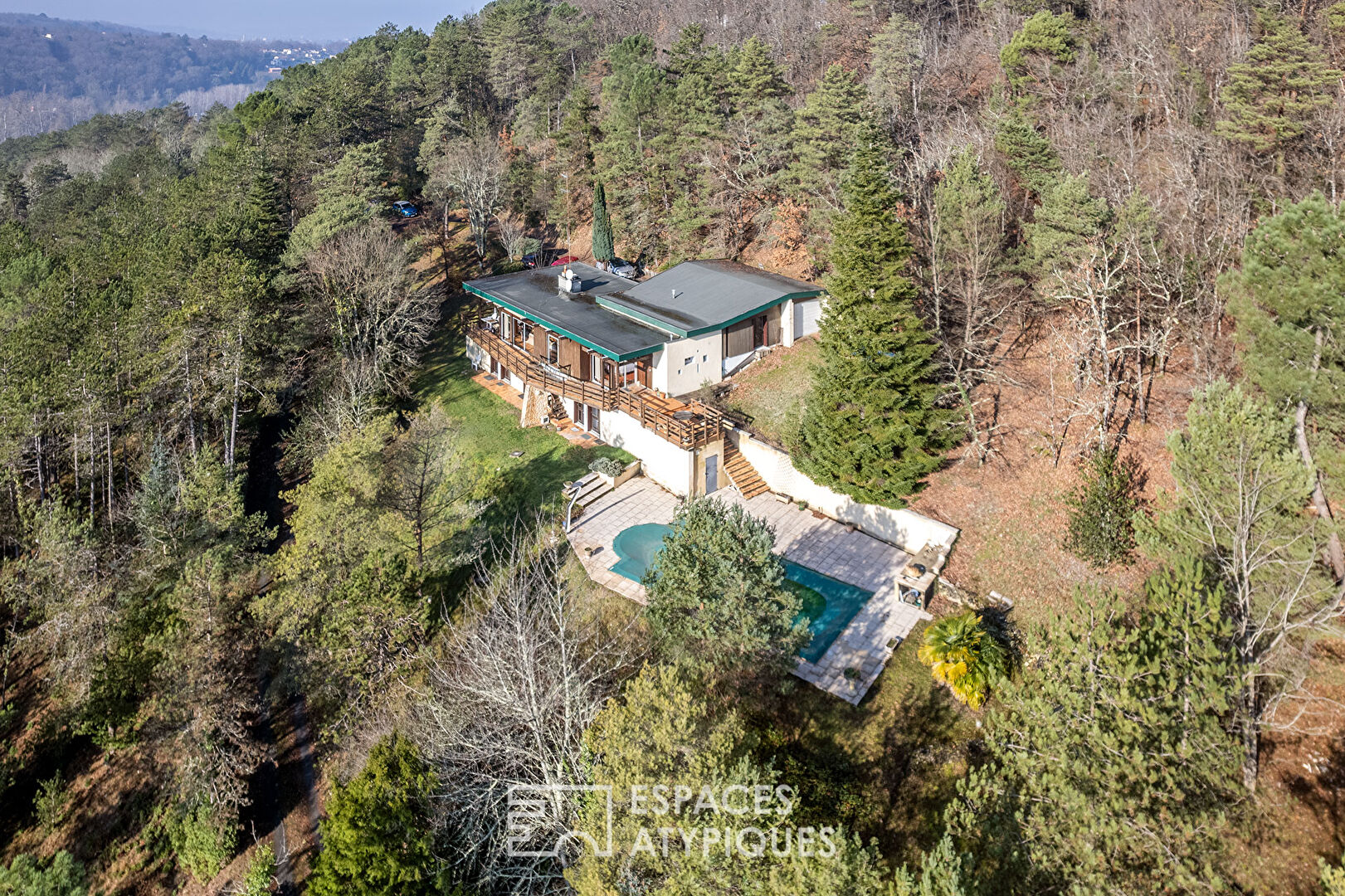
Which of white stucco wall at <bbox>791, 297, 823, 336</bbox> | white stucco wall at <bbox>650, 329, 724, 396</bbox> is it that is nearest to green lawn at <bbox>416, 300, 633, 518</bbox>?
white stucco wall at <bbox>650, 329, 724, 396</bbox>

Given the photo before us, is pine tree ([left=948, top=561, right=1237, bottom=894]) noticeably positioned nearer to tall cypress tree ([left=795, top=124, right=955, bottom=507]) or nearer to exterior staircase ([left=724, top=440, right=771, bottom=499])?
tall cypress tree ([left=795, top=124, right=955, bottom=507])

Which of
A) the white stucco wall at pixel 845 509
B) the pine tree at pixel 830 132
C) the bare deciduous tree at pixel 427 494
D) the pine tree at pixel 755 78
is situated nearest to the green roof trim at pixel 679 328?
the white stucco wall at pixel 845 509

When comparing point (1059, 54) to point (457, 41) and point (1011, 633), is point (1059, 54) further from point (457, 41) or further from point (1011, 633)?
point (457, 41)

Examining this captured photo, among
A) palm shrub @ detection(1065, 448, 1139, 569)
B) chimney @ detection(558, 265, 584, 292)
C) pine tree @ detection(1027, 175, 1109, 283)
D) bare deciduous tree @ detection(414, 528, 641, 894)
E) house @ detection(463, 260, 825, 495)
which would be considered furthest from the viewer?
chimney @ detection(558, 265, 584, 292)

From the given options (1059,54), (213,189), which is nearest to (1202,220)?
(1059,54)

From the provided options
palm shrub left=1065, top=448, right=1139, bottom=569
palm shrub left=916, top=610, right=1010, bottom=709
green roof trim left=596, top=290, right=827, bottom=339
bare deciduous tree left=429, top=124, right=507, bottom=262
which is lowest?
palm shrub left=916, top=610, right=1010, bottom=709

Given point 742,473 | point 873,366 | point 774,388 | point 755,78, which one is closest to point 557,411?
point 774,388

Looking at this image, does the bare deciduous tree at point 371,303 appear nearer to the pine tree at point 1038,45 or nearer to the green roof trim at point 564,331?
the green roof trim at point 564,331
